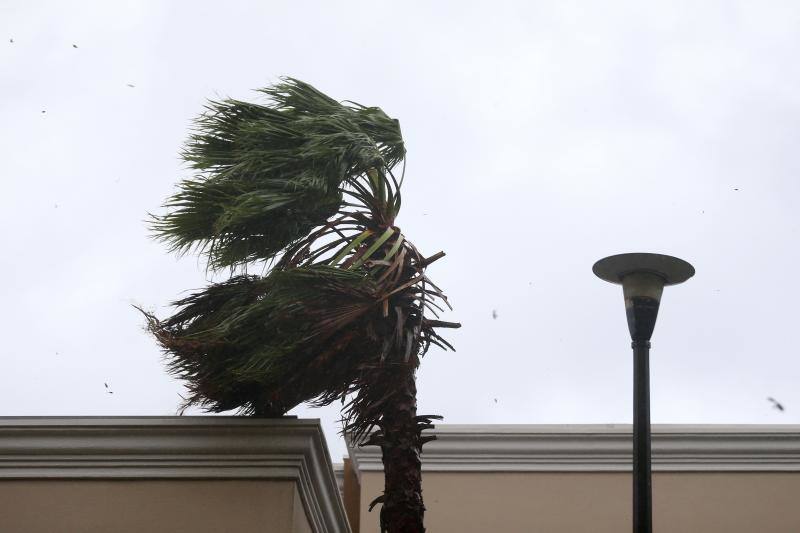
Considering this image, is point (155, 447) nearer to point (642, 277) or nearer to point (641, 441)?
point (641, 441)

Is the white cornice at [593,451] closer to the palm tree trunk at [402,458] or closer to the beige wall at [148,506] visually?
the palm tree trunk at [402,458]

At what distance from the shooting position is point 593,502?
1202 centimetres

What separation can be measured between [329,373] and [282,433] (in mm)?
519

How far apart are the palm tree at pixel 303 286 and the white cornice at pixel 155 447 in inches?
11.2

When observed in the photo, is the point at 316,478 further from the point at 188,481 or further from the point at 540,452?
the point at 540,452

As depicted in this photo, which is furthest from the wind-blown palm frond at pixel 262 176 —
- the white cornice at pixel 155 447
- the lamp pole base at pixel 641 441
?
the lamp pole base at pixel 641 441

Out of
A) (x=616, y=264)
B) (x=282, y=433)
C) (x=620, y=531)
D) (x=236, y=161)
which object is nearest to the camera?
(x=616, y=264)

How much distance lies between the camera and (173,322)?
8312 mm

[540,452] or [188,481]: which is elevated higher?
[540,452]

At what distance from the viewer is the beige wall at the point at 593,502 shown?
1188 cm

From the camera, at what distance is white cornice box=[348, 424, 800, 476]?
12.1m

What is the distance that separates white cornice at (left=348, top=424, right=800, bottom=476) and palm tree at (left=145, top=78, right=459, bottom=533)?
4037 millimetres

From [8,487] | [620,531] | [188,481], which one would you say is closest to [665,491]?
[620,531]

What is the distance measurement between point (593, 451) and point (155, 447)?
570 cm
